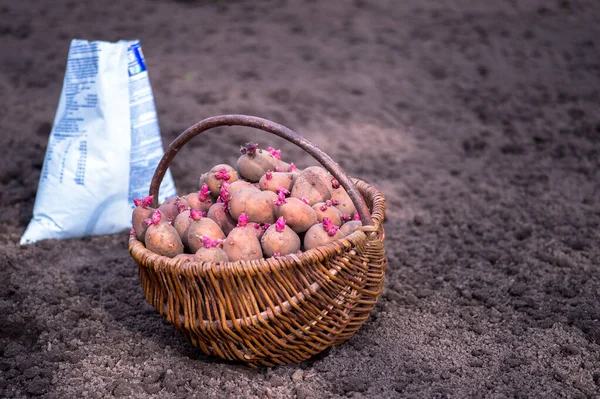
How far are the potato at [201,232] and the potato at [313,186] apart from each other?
0.32 m

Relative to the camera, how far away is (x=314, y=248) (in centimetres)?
186

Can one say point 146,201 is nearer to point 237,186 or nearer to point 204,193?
point 204,193

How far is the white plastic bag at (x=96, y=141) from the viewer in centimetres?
281

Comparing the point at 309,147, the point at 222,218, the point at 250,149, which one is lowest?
the point at 222,218

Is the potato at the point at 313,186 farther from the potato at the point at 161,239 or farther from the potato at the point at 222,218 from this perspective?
the potato at the point at 161,239

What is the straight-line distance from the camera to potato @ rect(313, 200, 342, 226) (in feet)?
6.94

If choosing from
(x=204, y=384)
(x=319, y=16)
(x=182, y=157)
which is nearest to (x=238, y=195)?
(x=204, y=384)

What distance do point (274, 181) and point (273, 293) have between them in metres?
0.49

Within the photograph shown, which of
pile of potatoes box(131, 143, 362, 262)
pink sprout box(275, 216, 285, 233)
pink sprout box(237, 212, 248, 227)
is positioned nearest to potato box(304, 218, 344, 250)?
pile of potatoes box(131, 143, 362, 262)

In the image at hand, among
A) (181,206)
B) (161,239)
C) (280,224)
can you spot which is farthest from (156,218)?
(280,224)

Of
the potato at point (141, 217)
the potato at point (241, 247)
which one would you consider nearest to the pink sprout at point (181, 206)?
the potato at point (141, 217)

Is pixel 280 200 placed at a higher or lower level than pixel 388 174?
higher

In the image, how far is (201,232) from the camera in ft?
6.56

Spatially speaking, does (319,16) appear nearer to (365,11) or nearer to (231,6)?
(365,11)
